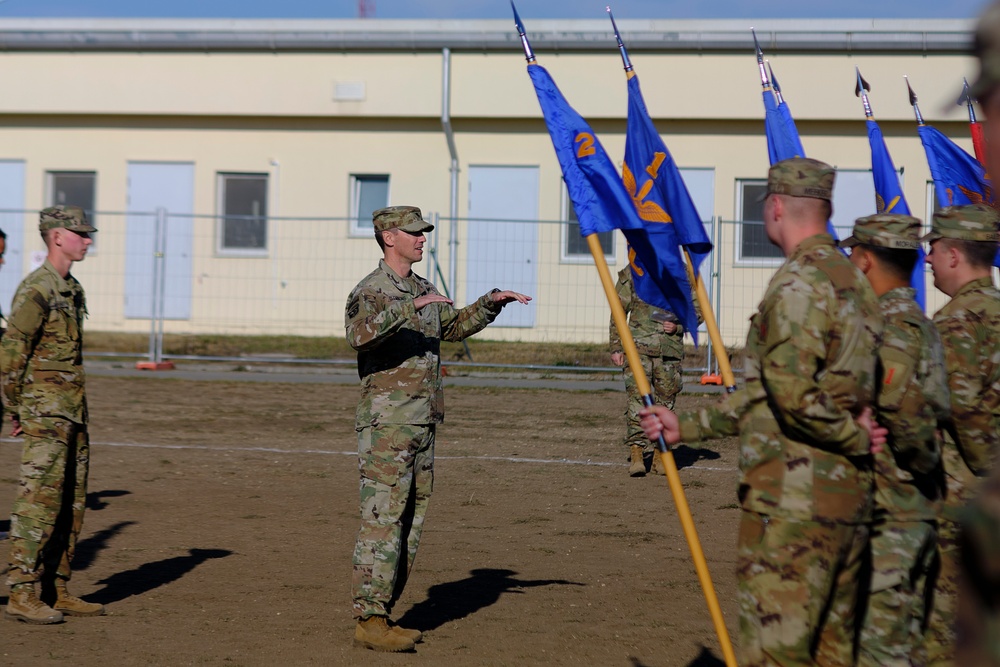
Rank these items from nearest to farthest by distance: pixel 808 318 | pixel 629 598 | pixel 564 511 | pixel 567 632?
1. pixel 808 318
2. pixel 567 632
3. pixel 629 598
4. pixel 564 511

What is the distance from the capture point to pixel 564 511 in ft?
31.8

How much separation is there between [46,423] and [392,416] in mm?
1958

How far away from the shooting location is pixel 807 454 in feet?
12.8

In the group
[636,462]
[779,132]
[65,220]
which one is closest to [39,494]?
[65,220]

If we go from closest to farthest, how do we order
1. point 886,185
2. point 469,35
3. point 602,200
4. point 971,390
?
point 971,390, point 602,200, point 886,185, point 469,35

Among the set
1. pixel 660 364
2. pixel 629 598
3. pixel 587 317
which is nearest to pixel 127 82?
pixel 587 317

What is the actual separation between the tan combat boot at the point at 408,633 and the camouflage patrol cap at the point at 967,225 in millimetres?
3186

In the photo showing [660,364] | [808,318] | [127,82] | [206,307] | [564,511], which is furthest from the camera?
[127,82]

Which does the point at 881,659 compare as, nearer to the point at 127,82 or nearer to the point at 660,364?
the point at 660,364

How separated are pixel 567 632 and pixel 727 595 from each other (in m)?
1.24

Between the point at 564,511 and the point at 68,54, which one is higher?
the point at 68,54

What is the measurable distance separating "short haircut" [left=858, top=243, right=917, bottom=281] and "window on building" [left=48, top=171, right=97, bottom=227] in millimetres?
20971

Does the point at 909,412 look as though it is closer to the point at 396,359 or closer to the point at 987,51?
the point at 396,359

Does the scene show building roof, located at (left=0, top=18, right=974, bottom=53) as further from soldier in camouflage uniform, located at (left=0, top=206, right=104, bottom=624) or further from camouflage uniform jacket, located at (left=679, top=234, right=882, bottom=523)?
camouflage uniform jacket, located at (left=679, top=234, right=882, bottom=523)
